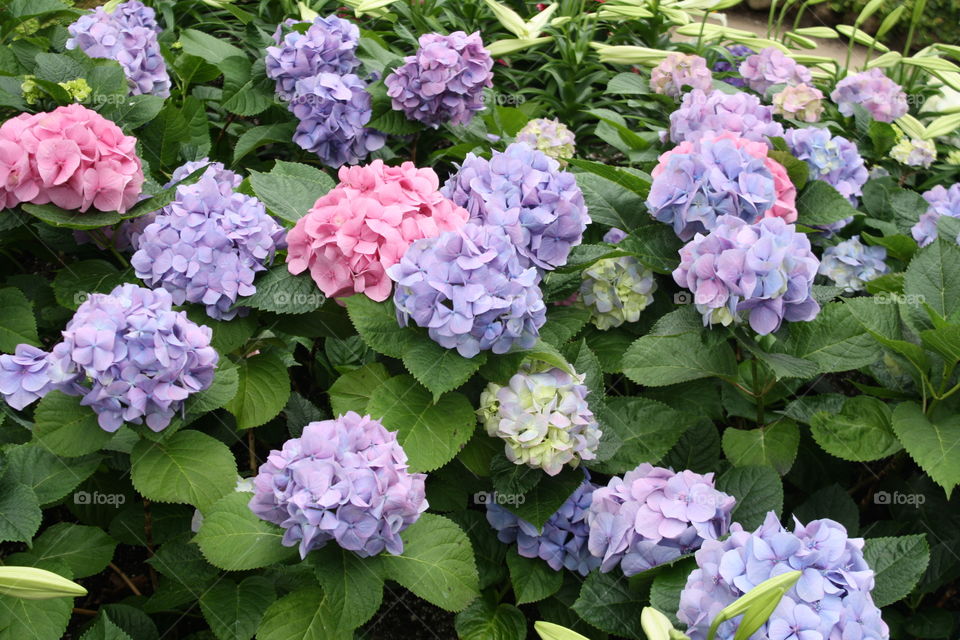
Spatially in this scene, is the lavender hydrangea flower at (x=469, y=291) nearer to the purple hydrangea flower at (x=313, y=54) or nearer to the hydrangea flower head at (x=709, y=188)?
the hydrangea flower head at (x=709, y=188)

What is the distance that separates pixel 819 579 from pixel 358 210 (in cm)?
103

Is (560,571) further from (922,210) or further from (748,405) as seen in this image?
(922,210)

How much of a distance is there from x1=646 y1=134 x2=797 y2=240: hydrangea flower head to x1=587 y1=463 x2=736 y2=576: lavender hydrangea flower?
552mm

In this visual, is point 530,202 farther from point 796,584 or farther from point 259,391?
point 796,584

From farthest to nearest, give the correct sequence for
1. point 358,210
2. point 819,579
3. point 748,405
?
point 748,405, point 358,210, point 819,579

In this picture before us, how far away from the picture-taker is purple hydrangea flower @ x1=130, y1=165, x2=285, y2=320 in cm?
176

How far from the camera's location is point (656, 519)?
1.60m

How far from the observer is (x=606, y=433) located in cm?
187

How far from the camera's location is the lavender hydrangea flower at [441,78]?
2574 millimetres

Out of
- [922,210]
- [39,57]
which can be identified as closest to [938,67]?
[922,210]

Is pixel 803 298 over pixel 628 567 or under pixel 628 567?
over

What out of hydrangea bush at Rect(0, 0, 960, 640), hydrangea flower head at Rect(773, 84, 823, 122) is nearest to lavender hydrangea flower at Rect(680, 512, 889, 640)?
hydrangea bush at Rect(0, 0, 960, 640)

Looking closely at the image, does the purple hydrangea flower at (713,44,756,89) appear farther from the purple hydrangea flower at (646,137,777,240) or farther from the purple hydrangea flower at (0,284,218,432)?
the purple hydrangea flower at (0,284,218,432)

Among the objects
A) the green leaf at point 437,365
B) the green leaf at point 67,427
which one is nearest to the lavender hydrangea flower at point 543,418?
the green leaf at point 437,365
